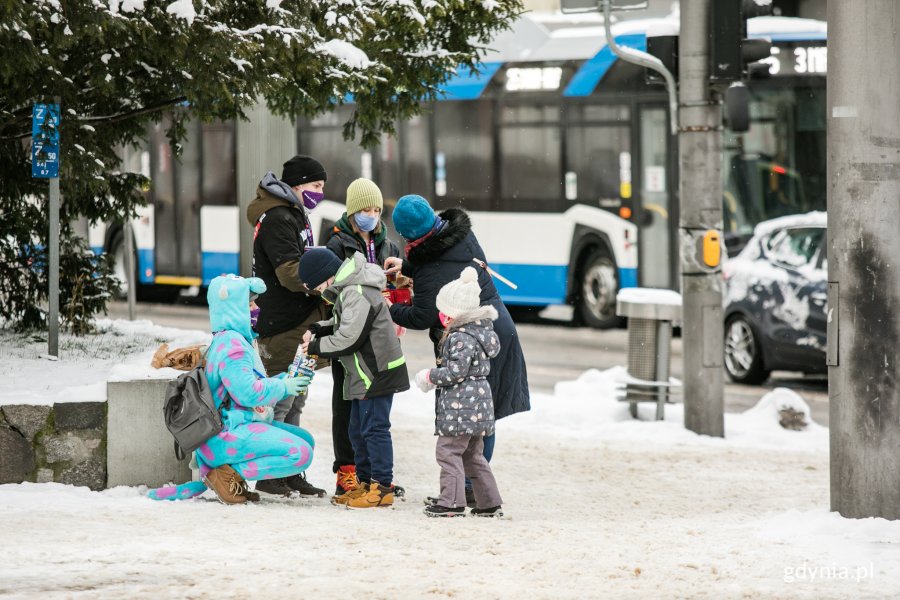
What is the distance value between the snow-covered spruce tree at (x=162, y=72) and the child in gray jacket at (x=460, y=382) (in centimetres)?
179

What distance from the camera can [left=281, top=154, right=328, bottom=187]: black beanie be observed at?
8.40 metres

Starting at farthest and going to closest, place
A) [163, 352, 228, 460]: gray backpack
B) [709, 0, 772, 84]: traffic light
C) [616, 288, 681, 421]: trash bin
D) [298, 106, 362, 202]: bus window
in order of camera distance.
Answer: [298, 106, 362, 202]: bus window < [616, 288, 681, 421]: trash bin < [709, 0, 772, 84]: traffic light < [163, 352, 228, 460]: gray backpack

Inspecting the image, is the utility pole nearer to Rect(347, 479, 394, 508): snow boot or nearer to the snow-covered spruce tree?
Rect(347, 479, 394, 508): snow boot

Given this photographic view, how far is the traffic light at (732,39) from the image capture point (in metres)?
10.8

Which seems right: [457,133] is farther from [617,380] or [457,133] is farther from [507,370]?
[507,370]

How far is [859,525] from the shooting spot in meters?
7.08

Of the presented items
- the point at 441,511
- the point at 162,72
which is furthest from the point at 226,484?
the point at 162,72

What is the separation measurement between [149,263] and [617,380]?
12.5 m

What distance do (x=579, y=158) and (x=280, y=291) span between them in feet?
38.7

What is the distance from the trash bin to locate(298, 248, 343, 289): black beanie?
4201mm

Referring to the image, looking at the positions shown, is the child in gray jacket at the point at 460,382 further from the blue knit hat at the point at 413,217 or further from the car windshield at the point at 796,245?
the car windshield at the point at 796,245

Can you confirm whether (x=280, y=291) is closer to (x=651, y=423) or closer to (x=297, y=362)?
(x=297, y=362)

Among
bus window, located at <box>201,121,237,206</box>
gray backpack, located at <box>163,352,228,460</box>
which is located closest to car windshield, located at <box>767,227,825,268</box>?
gray backpack, located at <box>163,352,228,460</box>

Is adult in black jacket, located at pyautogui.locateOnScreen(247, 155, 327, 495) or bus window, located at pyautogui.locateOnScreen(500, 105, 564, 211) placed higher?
bus window, located at pyautogui.locateOnScreen(500, 105, 564, 211)
